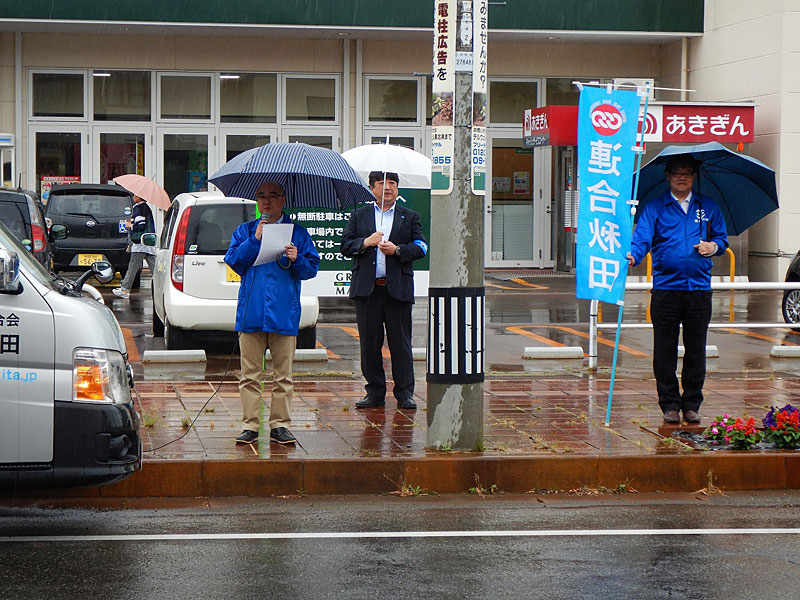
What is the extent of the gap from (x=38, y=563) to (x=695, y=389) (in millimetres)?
5440

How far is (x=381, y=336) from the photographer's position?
10062 millimetres

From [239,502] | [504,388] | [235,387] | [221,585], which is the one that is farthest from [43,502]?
[504,388]

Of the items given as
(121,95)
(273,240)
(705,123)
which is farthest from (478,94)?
(121,95)

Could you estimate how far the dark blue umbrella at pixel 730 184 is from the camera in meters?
9.41

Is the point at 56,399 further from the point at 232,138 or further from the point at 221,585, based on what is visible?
the point at 232,138

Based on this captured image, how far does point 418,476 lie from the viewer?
7.88 m

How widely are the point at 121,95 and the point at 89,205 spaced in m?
5.27

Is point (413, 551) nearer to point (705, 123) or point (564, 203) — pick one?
point (705, 123)

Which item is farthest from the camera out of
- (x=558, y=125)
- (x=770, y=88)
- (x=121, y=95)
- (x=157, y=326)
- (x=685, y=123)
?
(x=121, y=95)

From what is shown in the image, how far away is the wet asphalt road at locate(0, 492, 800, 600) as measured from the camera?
5.65 m

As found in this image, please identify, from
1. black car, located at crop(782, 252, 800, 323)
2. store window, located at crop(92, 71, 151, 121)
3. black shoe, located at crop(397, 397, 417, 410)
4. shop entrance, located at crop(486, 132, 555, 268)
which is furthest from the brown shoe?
store window, located at crop(92, 71, 151, 121)

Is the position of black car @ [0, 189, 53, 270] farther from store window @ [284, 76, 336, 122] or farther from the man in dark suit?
store window @ [284, 76, 336, 122]

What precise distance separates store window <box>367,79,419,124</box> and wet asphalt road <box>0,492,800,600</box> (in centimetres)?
1997

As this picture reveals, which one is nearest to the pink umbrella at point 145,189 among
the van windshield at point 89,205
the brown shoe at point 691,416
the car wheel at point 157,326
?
the van windshield at point 89,205
